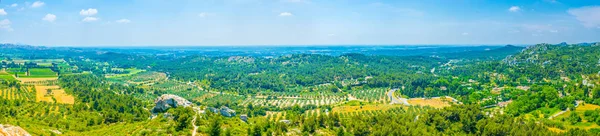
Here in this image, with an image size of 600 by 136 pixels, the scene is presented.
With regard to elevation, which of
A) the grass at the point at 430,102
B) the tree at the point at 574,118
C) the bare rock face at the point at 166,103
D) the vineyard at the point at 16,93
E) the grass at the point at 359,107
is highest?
the bare rock face at the point at 166,103

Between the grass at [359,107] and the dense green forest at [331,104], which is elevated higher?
the dense green forest at [331,104]

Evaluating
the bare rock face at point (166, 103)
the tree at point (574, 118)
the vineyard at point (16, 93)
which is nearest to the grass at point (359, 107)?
the tree at point (574, 118)

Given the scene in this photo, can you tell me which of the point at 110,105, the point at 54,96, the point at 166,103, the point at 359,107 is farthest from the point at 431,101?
the point at 54,96

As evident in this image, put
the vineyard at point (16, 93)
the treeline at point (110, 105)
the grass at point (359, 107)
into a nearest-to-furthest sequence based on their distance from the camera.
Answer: the treeline at point (110, 105)
the vineyard at point (16, 93)
the grass at point (359, 107)

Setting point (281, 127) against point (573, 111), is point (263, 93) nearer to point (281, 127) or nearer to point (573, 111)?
point (281, 127)

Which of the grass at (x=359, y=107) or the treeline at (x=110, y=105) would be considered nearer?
the treeline at (x=110, y=105)

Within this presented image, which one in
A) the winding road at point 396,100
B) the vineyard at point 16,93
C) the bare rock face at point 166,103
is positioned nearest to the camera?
the bare rock face at point 166,103

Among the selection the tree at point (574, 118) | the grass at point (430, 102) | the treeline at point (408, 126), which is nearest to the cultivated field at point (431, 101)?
the grass at point (430, 102)

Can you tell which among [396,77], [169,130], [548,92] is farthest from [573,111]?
[169,130]

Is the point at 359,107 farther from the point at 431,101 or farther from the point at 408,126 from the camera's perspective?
the point at 408,126

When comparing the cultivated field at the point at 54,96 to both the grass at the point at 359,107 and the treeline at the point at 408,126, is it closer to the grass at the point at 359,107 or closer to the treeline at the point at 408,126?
the treeline at the point at 408,126

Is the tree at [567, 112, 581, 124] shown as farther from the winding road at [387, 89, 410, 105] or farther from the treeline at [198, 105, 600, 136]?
the winding road at [387, 89, 410, 105]
